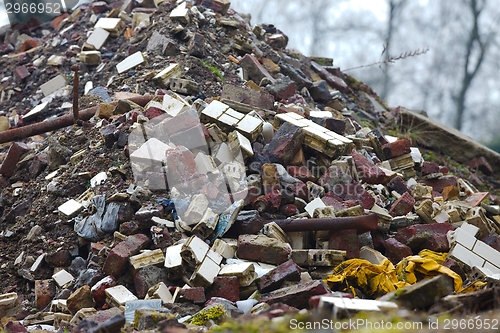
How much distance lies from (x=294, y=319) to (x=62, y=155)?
3.63 meters

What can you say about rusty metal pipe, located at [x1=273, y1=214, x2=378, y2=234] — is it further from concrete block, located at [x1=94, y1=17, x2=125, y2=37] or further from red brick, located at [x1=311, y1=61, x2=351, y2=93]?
concrete block, located at [x1=94, y1=17, x2=125, y2=37]

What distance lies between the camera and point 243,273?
4.21m

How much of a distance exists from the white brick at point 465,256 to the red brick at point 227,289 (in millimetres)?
1772

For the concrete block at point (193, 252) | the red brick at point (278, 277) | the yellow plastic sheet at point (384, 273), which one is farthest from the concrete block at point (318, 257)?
the concrete block at point (193, 252)

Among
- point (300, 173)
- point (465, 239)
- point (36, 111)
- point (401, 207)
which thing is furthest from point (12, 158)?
point (465, 239)

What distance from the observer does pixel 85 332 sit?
127 inches

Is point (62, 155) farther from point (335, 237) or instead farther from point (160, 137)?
point (335, 237)

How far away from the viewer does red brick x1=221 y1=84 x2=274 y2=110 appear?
6.25m

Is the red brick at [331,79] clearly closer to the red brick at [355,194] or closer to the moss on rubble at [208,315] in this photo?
the red brick at [355,194]

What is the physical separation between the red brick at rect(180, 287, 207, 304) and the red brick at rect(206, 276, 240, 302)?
12 centimetres

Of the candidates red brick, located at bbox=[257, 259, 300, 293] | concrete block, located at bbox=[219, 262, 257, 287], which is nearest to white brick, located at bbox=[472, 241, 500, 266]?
red brick, located at bbox=[257, 259, 300, 293]

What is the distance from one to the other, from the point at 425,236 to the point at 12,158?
411 centimetres

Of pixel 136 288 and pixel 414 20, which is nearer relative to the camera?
pixel 136 288

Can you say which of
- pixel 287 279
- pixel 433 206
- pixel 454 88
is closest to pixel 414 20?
pixel 454 88
